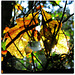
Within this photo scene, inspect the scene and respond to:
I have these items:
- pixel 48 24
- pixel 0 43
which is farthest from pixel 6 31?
pixel 48 24

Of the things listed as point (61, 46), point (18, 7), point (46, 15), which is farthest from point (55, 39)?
point (18, 7)

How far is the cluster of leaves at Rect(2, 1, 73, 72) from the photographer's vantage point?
3.07 feet

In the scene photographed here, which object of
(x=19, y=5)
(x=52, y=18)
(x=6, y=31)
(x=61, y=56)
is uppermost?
(x=19, y=5)

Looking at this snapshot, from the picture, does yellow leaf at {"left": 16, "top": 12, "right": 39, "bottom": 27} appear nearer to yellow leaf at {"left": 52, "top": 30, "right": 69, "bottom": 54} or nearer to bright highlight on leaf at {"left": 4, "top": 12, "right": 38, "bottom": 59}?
bright highlight on leaf at {"left": 4, "top": 12, "right": 38, "bottom": 59}

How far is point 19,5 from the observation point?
3.59 feet

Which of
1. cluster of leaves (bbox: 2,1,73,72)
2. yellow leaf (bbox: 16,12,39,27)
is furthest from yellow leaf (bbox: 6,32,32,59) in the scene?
yellow leaf (bbox: 16,12,39,27)

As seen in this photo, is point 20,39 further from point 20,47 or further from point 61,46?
point 61,46

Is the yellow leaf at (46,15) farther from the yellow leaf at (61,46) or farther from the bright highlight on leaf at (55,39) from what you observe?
the yellow leaf at (61,46)

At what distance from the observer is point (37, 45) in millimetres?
955

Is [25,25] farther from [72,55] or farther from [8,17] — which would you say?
[72,55]

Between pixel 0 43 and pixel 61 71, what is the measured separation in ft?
2.23

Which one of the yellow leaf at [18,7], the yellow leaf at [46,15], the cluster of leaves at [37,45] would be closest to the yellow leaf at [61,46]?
the cluster of leaves at [37,45]

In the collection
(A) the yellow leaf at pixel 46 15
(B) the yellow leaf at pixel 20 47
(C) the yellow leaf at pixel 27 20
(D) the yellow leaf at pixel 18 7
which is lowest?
(B) the yellow leaf at pixel 20 47

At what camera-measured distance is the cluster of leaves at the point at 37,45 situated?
936 millimetres
